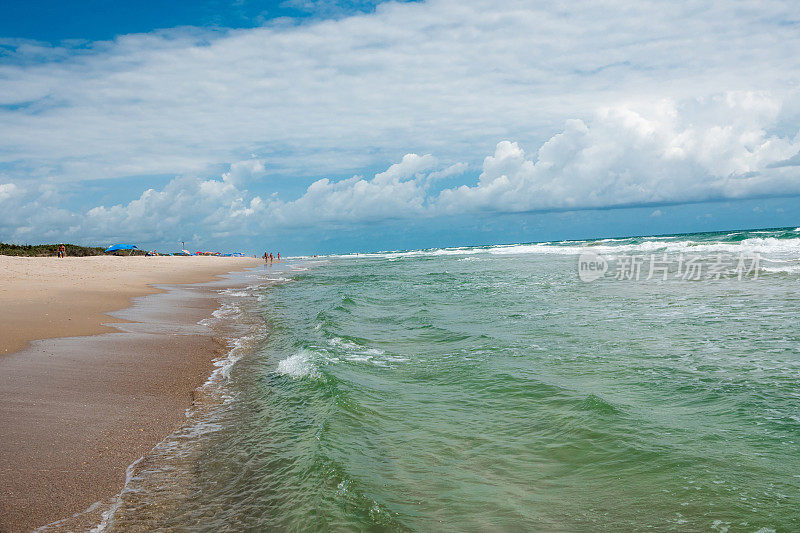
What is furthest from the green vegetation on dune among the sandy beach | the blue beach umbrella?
the sandy beach

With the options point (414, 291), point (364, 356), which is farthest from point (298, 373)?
point (414, 291)

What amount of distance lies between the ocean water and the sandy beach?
0.41 m

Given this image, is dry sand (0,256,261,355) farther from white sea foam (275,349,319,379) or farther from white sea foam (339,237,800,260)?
white sea foam (339,237,800,260)

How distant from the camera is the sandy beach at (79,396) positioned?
4547 millimetres

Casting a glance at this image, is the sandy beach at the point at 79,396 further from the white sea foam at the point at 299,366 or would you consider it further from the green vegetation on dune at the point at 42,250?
the green vegetation on dune at the point at 42,250

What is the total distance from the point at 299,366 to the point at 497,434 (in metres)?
4.72

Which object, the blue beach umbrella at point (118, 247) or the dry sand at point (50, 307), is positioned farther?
the blue beach umbrella at point (118, 247)

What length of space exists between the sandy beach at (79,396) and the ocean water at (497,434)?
16.2 inches

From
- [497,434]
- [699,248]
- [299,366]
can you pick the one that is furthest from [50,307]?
[699,248]

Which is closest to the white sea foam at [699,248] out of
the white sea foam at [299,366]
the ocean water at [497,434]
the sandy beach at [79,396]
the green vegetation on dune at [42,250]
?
the ocean water at [497,434]

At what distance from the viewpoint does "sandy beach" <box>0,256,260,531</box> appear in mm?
4547

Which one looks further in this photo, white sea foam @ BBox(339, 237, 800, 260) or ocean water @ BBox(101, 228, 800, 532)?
white sea foam @ BBox(339, 237, 800, 260)

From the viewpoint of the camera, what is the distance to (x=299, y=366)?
949cm

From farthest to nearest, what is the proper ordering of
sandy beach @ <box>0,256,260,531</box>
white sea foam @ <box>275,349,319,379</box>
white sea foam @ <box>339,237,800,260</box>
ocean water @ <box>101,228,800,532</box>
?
white sea foam @ <box>339,237,800,260</box> < white sea foam @ <box>275,349,319,379</box> < sandy beach @ <box>0,256,260,531</box> < ocean water @ <box>101,228,800,532</box>
